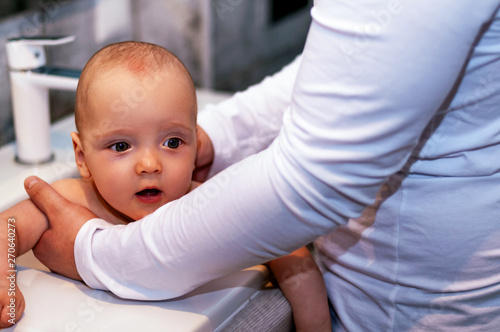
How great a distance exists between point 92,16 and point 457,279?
0.88m

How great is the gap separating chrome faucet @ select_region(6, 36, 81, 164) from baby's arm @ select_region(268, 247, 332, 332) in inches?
17.4

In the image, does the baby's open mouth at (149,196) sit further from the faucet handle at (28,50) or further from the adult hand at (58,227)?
the faucet handle at (28,50)

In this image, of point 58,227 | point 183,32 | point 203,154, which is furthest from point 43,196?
point 183,32

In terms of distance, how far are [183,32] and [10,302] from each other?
3.24ft

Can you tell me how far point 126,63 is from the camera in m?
0.76

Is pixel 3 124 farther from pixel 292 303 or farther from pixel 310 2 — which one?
pixel 310 2

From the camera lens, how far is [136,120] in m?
0.73

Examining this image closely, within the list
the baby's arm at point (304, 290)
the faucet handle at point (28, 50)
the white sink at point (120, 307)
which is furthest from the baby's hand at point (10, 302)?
the faucet handle at point (28, 50)

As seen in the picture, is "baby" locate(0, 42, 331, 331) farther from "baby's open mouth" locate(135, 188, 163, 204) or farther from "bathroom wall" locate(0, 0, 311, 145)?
"bathroom wall" locate(0, 0, 311, 145)

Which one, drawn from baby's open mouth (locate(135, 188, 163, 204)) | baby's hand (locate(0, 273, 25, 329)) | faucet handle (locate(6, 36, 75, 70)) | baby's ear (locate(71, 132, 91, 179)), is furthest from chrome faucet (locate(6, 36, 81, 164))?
baby's hand (locate(0, 273, 25, 329))

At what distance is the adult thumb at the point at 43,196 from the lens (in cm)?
75

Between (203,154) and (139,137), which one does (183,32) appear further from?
(139,137)

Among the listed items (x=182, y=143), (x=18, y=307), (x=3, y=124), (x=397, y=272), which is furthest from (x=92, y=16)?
(x=397, y=272)

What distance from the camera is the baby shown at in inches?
29.0
